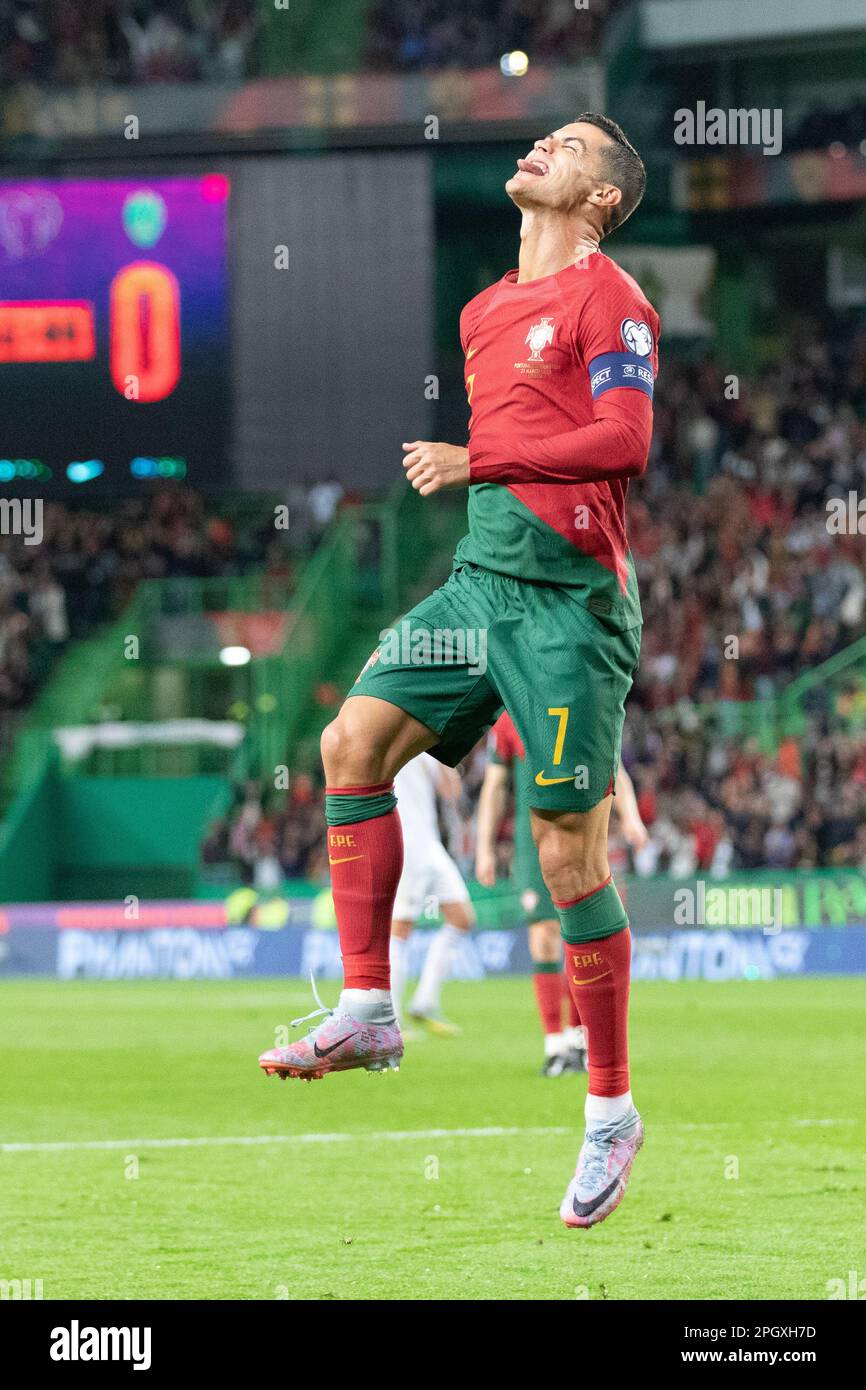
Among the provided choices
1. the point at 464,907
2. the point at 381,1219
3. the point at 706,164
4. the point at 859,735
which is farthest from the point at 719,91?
the point at 381,1219

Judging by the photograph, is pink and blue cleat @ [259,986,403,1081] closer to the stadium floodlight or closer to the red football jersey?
the red football jersey

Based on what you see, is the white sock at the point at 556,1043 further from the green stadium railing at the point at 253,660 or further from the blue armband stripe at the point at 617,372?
the green stadium railing at the point at 253,660

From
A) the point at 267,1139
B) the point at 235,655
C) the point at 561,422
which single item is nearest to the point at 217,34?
the point at 235,655

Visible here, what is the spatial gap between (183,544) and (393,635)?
2302cm

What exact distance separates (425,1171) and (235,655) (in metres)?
17.2

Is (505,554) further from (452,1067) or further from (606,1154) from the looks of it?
(452,1067)

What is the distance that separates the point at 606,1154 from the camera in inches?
224

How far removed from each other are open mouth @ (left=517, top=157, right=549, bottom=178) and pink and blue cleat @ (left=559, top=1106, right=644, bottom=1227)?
2.65 metres

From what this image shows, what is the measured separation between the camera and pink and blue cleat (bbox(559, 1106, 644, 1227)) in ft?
18.2

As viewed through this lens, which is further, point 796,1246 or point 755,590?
point 755,590

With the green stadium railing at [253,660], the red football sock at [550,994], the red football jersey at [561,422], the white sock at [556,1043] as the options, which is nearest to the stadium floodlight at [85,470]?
the green stadium railing at [253,660]

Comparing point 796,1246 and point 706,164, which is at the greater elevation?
point 706,164

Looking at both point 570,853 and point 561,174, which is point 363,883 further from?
point 561,174

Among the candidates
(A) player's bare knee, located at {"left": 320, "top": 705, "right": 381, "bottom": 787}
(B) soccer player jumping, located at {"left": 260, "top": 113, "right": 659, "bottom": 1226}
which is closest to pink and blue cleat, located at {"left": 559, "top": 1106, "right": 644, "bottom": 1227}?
(B) soccer player jumping, located at {"left": 260, "top": 113, "right": 659, "bottom": 1226}
